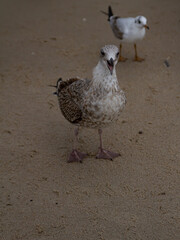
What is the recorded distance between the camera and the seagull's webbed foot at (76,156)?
4918mm

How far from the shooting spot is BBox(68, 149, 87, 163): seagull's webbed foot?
492cm

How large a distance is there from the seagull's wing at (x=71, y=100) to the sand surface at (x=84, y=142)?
71 centimetres

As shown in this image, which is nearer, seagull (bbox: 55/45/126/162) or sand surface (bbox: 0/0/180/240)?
sand surface (bbox: 0/0/180/240)

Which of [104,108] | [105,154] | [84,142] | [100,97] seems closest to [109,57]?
[100,97]

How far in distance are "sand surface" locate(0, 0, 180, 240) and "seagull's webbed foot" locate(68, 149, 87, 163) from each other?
98 millimetres

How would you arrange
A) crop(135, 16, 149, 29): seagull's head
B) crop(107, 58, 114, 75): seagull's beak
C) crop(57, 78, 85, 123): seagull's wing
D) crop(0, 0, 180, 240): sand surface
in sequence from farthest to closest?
crop(135, 16, 149, 29): seagull's head, crop(57, 78, 85, 123): seagull's wing, crop(107, 58, 114, 75): seagull's beak, crop(0, 0, 180, 240): sand surface

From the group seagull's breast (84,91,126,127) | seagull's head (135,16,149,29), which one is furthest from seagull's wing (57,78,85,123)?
seagull's head (135,16,149,29)

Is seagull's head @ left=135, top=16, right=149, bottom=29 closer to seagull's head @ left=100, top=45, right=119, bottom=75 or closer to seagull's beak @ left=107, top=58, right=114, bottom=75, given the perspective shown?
seagull's head @ left=100, top=45, right=119, bottom=75

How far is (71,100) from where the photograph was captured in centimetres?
471

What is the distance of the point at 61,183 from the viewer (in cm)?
458

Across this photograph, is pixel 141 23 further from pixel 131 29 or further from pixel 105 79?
pixel 105 79

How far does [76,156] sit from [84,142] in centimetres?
47

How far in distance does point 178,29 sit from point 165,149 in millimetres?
4281

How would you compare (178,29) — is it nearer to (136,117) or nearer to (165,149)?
(136,117)
